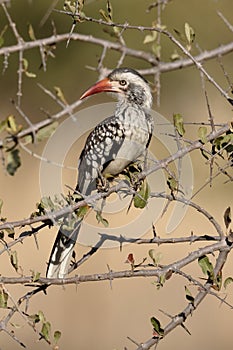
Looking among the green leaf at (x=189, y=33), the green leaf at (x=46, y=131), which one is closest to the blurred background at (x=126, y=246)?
the green leaf at (x=189, y=33)

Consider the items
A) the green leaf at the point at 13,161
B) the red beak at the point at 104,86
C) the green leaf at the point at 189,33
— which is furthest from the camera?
the red beak at the point at 104,86

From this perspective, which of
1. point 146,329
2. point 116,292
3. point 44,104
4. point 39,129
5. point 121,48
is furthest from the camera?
point 44,104

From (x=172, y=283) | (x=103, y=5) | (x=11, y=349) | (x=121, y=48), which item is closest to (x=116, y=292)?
(x=172, y=283)

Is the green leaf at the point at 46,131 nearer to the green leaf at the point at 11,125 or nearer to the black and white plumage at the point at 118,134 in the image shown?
the green leaf at the point at 11,125

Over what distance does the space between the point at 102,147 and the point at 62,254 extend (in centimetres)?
60

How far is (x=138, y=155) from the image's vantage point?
10.5 feet

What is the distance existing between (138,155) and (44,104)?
7818 millimetres

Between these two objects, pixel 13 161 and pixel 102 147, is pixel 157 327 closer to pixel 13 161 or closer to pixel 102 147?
pixel 13 161

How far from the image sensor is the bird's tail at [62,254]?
9.52 feet

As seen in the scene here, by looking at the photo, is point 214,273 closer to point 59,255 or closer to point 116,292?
point 59,255

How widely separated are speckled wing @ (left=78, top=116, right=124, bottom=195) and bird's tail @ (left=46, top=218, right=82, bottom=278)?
31cm

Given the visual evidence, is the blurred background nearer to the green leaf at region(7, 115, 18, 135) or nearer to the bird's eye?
the bird's eye

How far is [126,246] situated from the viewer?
814 centimetres

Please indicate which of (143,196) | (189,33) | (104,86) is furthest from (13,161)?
(104,86)
